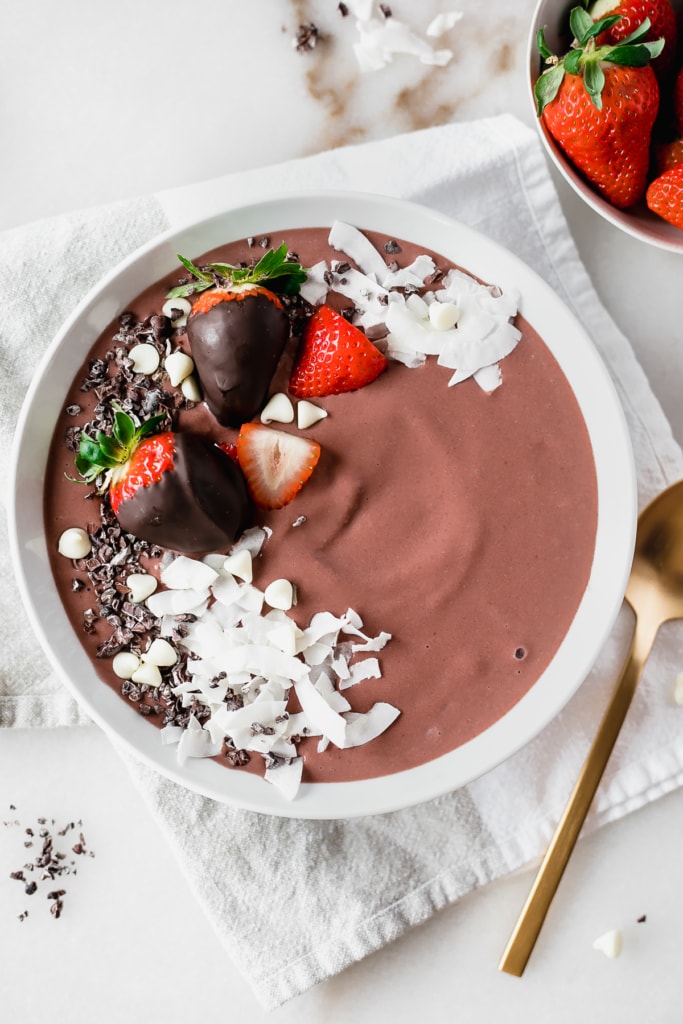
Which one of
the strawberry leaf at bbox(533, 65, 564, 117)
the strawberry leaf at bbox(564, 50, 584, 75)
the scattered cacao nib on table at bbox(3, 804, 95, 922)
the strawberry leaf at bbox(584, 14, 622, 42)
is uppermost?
the strawberry leaf at bbox(584, 14, 622, 42)

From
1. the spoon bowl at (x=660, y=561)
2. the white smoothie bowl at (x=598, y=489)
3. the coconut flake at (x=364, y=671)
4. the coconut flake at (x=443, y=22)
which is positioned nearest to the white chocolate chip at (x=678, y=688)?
the spoon bowl at (x=660, y=561)

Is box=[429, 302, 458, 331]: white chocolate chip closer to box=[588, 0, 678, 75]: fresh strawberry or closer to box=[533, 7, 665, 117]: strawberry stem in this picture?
box=[533, 7, 665, 117]: strawberry stem

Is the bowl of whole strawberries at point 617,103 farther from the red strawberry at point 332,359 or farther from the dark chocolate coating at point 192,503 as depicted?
the dark chocolate coating at point 192,503

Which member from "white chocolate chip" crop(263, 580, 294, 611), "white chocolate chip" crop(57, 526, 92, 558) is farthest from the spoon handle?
"white chocolate chip" crop(57, 526, 92, 558)

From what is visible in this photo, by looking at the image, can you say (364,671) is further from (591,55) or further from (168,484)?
(591,55)

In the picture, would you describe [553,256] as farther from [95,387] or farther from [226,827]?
[226,827]
